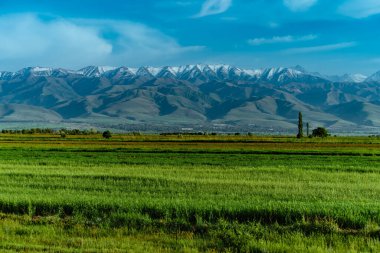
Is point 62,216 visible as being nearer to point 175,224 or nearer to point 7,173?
point 175,224

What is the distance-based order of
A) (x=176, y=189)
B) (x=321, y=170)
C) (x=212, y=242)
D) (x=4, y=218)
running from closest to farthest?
(x=212, y=242)
(x=4, y=218)
(x=176, y=189)
(x=321, y=170)

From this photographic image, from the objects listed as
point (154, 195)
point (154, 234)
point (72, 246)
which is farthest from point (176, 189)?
point (72, 246)

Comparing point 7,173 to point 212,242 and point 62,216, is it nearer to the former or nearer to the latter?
point 62,216

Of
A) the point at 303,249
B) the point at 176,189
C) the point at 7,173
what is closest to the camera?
the point at 303,249

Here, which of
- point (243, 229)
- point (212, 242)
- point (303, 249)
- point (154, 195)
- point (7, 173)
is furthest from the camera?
point (7, 173)

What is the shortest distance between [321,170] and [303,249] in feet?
76.7

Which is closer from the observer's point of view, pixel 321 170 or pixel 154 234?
pixel 154 234

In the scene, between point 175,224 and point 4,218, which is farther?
point 4,218

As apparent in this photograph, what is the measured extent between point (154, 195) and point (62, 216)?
4827 millimetres

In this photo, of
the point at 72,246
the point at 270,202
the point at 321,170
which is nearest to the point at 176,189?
the point at 270,202

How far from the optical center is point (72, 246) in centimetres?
1515

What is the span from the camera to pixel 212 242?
15.7 meters

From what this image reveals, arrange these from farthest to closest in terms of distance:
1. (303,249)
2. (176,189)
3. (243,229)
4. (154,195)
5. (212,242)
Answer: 1. (176,189)
2. (154,195)
3. (243,229)
4. (212,242)
5. (303,249)

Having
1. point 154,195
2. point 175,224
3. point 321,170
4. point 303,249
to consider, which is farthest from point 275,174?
point 303,249
